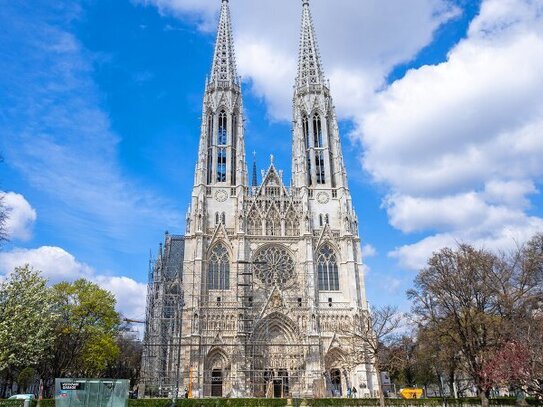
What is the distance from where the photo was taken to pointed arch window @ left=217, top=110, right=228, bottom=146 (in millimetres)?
53759

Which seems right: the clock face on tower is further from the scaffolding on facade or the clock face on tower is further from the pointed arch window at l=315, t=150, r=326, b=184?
the pointed arch window at l=315, t=150, r=326, b=184

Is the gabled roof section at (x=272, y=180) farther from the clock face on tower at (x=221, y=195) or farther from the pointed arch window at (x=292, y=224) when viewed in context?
the clock face on tower at (x=221, y=195)

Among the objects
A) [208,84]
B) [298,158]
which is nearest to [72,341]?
[298,158]

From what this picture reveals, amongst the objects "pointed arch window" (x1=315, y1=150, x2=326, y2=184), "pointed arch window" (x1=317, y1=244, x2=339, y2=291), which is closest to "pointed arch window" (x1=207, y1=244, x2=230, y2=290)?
"pointed arch window" (x1=317, y1=244, x2=339, y2=291)

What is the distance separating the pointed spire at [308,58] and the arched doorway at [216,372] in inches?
1344

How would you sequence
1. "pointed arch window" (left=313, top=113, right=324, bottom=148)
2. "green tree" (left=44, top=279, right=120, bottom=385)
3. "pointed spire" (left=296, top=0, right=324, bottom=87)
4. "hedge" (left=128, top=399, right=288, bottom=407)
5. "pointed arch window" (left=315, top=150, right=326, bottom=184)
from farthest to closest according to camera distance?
"pointed spire" (left=296, top=0, right=324, bottom=87) → "pointed arch window" (left=313, top=113, right=324, bottom=148) → "pointed arch window" (left=315, top=150, right=326, bottom=184) → "green tree" (left=44, top=279, right=120, bottom=385) → "hedge" (left=128, top=399, right=288, bottom=407)

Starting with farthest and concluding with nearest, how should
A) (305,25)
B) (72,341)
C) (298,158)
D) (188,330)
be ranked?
(305,25) → (298,158) → (188,330) → (72,341)

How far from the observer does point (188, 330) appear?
43344 millimetres

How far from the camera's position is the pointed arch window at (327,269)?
47.7 m

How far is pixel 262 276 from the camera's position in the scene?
1864 inches

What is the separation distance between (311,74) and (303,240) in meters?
22.8

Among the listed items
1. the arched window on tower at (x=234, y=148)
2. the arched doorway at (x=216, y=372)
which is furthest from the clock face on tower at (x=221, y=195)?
the arched doorway at (x=216, y=372)

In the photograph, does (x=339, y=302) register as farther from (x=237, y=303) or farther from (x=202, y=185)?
(x=202, y=185)

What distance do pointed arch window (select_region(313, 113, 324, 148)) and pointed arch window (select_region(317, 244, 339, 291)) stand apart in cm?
1309
